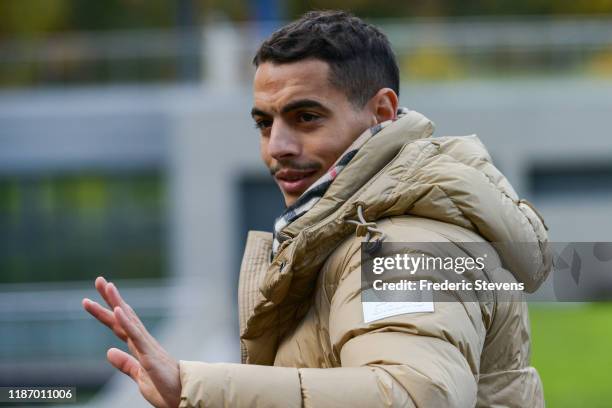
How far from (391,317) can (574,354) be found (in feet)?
34.8

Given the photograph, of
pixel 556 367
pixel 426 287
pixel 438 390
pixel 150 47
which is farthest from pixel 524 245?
pixel 150 47

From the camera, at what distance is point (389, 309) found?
2455mm

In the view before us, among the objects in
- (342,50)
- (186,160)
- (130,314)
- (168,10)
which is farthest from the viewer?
(168,10)

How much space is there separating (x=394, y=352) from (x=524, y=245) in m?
0.54

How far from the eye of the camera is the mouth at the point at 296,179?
300 centimetres

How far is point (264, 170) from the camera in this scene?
18406mm

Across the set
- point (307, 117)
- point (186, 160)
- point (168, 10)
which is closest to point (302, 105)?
point (307, 117)

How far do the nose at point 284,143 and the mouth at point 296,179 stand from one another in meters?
0.04

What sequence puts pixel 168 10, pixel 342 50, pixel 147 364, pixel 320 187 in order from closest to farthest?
pixel 147 364, pixel 320 187, pixel 342 50, pixel 168 10

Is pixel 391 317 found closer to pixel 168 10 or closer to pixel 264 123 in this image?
pixel 264 123

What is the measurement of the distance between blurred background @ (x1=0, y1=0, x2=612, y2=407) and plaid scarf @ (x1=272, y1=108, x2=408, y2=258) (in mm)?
10021

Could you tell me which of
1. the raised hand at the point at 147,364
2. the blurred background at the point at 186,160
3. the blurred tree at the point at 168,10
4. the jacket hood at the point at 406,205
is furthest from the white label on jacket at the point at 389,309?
the blurred tree at the point at 168,10

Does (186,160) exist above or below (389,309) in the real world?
above

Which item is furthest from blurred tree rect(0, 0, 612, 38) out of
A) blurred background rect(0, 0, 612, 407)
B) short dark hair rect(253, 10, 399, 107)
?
short dark hair rect(253, 10, 399, 107)
